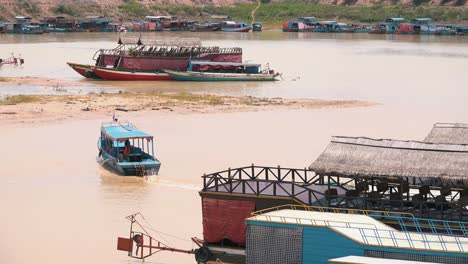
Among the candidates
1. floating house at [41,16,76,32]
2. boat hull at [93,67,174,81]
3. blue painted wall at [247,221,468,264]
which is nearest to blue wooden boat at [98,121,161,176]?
blue painted wall at [247,221,468,264]

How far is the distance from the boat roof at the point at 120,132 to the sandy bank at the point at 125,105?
7350 millimetres

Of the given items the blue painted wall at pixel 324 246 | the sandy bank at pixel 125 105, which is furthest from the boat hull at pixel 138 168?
the blue painted wall at pixel 324 246

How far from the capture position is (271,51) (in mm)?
72375

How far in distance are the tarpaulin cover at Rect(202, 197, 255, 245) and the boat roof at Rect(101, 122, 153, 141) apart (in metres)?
8.65

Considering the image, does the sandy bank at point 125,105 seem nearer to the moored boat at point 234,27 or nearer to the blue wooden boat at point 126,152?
Answer: the blue wooden boat at point 126,152

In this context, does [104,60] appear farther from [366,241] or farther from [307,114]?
[366,241]

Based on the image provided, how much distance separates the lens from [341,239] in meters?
14.9

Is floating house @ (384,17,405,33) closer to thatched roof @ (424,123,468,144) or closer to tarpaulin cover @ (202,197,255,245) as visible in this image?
thatched roof @ (424,123,468,144)

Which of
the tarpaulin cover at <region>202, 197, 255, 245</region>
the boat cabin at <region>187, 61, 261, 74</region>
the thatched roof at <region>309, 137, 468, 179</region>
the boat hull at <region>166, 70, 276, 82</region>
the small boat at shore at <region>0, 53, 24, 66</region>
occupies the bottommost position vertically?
the small boat at shore at <region>0, 53, 24, 66</region>

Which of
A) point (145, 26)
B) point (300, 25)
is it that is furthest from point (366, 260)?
→ point (300, 25)

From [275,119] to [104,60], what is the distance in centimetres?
1947

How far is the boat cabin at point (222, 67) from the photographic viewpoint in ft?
171

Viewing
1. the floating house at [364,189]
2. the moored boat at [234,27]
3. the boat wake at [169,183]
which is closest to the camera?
the floating house at [364,189]

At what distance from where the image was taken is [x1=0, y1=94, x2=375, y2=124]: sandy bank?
35906 millimetres
